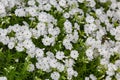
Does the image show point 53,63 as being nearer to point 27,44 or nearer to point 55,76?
point 55,76

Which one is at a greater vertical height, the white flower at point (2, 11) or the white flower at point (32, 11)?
the white flower at point (32, 11)

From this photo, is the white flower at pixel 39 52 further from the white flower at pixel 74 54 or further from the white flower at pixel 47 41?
the white flower at pixel 74 54

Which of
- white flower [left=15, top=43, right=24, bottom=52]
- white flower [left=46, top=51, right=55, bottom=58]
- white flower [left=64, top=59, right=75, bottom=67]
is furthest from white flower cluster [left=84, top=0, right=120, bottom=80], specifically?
white flower [left=15, top=43, right=24, bottom=52]

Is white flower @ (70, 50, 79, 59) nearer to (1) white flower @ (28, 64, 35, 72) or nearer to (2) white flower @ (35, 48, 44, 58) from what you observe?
(2) white flower @ (35, 48, 44, 58)

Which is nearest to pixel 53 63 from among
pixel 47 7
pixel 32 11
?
pixel 32 11

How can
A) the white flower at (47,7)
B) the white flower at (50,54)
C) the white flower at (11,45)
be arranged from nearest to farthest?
the white flower at (11,45) → the white flower at (50,54) → the white flower at (47,7)

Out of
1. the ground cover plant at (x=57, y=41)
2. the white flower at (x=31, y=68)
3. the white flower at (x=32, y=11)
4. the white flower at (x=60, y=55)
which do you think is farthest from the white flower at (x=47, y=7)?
the white flower at (x=31, y=68)

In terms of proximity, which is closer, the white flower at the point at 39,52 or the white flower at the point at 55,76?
the white flower at the point at 55,76

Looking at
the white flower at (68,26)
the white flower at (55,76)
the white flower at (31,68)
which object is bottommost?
the white flower at (55,76)
